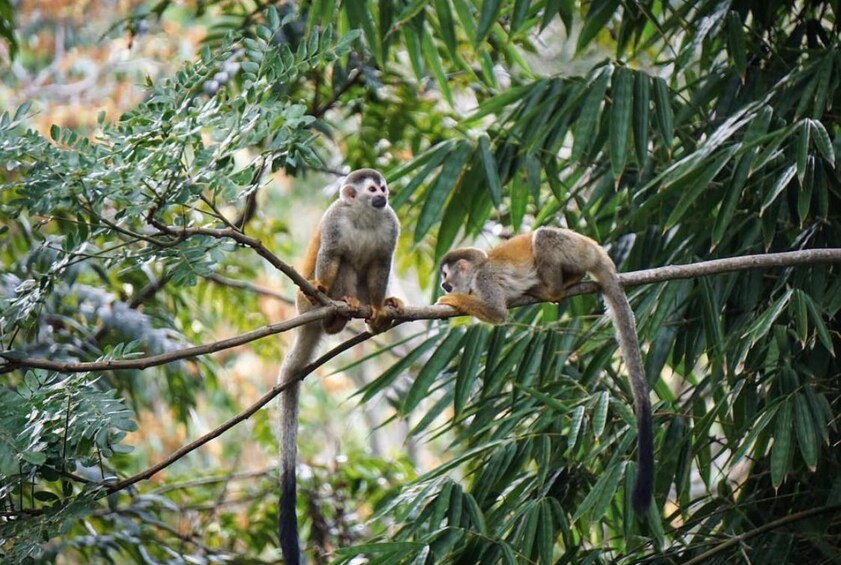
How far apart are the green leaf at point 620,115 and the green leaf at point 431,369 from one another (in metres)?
0.88

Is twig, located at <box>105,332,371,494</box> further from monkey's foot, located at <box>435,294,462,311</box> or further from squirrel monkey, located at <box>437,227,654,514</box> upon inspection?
monkey's foot, located at <box>435,294,462,311</box>

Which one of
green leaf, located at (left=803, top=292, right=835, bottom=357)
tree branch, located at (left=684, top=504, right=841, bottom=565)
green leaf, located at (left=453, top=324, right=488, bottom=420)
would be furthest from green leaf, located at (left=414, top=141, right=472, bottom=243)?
tree branch, located at (left=684, top=504, right=841, bottom=565)

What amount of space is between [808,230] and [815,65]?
1.88 ft

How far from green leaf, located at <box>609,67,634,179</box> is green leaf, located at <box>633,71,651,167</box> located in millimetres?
26

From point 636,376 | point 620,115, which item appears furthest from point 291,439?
point 620,115

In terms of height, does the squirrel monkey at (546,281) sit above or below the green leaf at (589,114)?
below

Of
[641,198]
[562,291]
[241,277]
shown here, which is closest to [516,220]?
[641,198]

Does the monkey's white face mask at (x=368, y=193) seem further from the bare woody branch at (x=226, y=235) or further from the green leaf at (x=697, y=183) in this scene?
the bare woody branch at (x=226, y=235)

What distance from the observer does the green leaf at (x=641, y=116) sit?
3.64 meters

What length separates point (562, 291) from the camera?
352cm

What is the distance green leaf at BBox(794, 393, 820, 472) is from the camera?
9.56ft

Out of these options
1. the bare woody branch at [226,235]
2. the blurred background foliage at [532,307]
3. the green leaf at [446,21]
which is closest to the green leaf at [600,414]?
the blurred background foliage at [532,307]

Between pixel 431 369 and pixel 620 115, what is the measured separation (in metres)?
1.17

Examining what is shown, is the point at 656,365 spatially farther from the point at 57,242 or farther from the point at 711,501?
the point at 57,242
